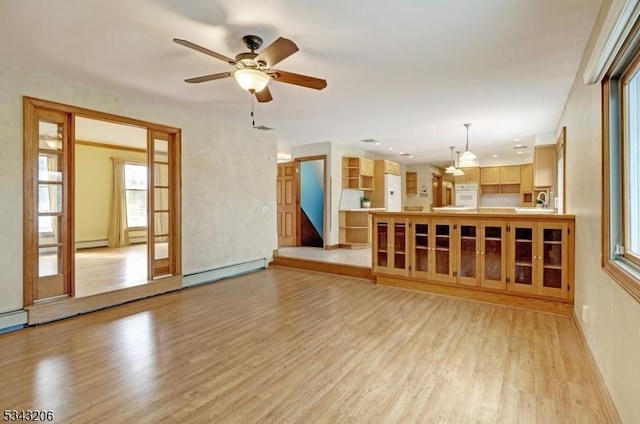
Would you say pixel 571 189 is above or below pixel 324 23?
below

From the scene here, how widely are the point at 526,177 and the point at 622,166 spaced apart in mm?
8152

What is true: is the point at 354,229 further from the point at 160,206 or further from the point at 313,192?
the point at 160,206

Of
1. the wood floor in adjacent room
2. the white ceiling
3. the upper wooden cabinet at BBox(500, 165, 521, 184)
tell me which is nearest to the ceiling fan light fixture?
the white ceiling

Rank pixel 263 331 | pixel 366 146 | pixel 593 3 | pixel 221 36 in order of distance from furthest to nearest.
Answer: pixel 366 146
pixel 263 331
pixel 221 36
pixel 593 3

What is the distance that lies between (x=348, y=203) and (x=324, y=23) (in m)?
5.61

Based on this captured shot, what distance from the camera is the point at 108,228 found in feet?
27.3

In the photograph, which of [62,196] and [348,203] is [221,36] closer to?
[62,196]

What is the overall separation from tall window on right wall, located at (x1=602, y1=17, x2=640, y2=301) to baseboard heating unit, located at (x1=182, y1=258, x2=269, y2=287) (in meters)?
4.71

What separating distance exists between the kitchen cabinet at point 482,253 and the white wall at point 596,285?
29.7 inches

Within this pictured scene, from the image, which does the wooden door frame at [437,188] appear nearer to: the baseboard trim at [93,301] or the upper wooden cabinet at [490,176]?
the upper wooden cabinet at [490,176]

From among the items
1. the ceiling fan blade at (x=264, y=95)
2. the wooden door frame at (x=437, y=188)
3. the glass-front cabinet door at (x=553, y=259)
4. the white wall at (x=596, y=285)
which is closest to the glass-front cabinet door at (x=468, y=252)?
the glass-front cabinet door at (x=553, y=259)

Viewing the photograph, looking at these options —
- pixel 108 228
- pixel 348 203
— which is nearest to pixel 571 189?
pixel 348 203

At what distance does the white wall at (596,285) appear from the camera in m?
1.68

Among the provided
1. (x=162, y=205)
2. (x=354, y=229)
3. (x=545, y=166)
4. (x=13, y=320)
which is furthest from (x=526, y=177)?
(x=13, y=320)
